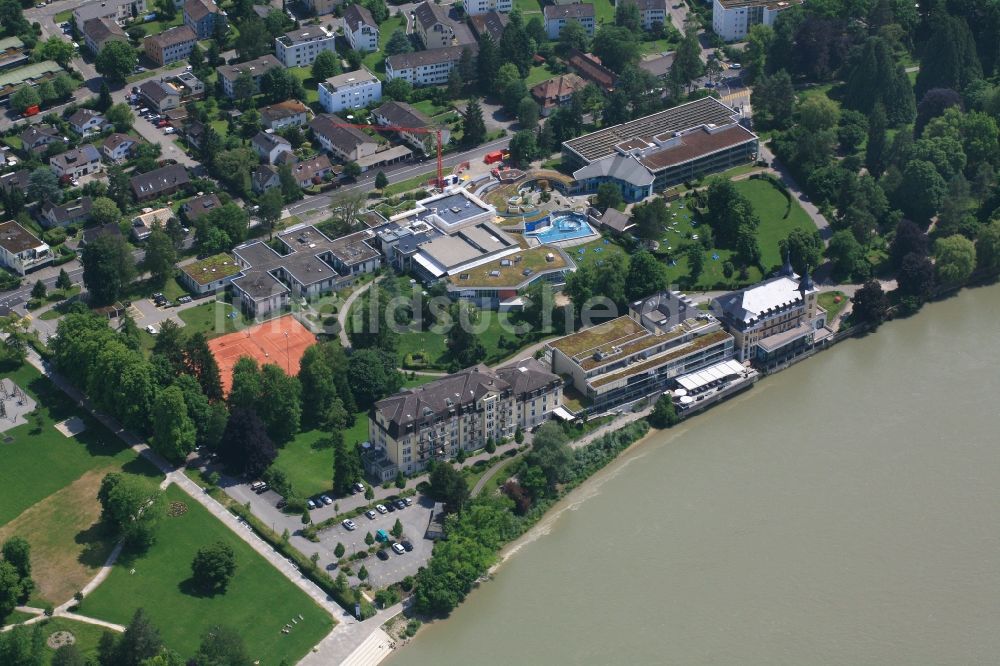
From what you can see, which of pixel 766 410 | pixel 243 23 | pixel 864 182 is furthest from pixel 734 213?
pixel 243 23

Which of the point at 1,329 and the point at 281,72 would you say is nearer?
the point at 1,329

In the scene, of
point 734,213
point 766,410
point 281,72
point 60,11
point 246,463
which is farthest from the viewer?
point 60,11

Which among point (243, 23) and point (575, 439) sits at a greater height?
point (243, 23)

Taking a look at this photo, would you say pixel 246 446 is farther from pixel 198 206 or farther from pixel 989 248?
pixel 989 248

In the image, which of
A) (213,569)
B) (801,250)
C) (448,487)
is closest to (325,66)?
(801,250)

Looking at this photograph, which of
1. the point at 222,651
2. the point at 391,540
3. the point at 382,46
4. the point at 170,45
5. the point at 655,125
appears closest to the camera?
the point at 222,651

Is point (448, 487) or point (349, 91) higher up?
point (349, 91)

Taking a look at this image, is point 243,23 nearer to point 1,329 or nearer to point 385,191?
point 385,191
